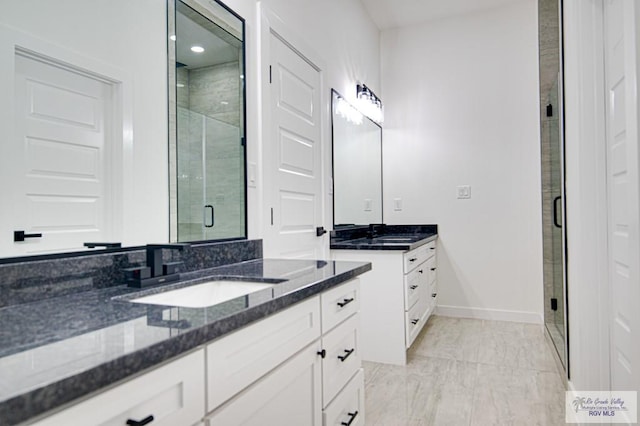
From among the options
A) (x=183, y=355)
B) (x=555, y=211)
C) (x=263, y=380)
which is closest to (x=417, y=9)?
(x=555, y=211)

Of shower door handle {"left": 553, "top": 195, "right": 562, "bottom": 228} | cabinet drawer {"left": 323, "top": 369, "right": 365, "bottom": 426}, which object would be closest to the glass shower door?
shower door handle {"left": 553, "top": 195, "right": 562, "bottom": 228}

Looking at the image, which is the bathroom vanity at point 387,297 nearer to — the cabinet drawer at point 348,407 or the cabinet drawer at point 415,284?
the cabinet drawer at point 415,284

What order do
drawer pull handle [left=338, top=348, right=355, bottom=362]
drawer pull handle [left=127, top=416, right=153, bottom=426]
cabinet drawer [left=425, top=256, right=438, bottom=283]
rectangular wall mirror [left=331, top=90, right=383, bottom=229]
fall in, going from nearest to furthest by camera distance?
1. drawer pull handle [left=127, top=416, right=153, bottom=426]
2. drawer pull handle [left=338, top=348, right=355, bottom=362]
3. rectangular wall mirror [left=331, top=90, right=383, bottom=229]
4. cabinet drawer [left=425, top=256, right=438, bottom=283]

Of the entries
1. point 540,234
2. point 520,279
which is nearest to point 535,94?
point 540,234

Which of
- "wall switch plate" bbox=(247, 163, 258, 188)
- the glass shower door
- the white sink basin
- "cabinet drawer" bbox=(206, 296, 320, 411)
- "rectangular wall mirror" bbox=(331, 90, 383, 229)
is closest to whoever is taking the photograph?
"cabinet drawer" bbox=(206, 296, 320, 411)

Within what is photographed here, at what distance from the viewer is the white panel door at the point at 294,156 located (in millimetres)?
2195

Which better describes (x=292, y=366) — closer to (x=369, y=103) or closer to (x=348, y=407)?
(x=348, y=407)

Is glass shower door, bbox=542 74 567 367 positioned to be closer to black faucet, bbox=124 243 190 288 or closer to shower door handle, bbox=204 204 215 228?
shower door handle, bbox=204 204 215 228

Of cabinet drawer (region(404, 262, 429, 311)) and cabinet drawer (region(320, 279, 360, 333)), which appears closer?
cabinet drawer (region(320, 279, 360, 333))

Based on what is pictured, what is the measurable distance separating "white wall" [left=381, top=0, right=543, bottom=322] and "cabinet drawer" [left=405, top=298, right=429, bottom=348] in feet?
2.51

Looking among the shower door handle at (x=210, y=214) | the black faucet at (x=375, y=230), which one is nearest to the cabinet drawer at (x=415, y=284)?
the black faucet at (x=375, y=230)

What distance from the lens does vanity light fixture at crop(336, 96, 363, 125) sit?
10.2 ft

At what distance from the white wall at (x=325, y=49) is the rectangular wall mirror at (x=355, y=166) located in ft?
0.43

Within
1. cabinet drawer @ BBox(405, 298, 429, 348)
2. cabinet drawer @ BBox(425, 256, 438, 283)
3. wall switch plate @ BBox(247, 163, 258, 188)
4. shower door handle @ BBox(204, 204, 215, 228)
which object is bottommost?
cabinet drawer @ BBox(405, 298, 429, 348)
